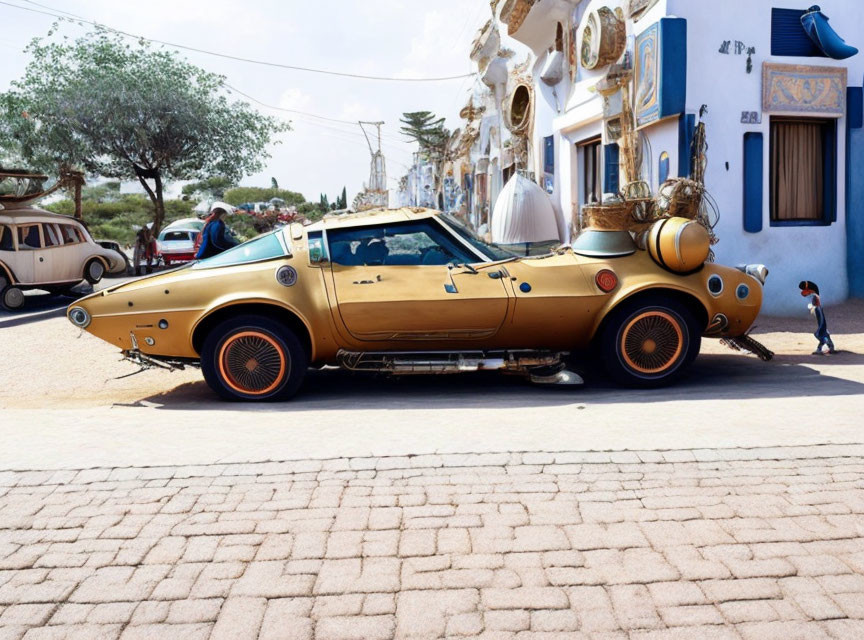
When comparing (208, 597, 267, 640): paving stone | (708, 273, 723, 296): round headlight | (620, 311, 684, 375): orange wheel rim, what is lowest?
(208, 597, 267, 640): paving stone

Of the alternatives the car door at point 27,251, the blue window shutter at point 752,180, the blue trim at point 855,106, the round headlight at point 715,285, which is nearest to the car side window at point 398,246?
the round headlight at point 715,285

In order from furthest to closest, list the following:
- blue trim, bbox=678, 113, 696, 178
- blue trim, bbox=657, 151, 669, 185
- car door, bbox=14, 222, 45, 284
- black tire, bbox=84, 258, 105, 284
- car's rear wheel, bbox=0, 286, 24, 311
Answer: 1. black tire, bbox=84, 258, 105, 284
2. car door, bbox=14, 222, 45, 284
3. car's rear wheel, bbox=0, 286, 24, 311
4. blue trim, bbox=657, 151, 669, 185
5. blue trim, bbox=678, 113, 696, 178

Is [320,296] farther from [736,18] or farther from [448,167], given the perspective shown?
[448,167]

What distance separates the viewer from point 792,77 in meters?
11.2

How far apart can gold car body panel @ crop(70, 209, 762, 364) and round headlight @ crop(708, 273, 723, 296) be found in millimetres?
54

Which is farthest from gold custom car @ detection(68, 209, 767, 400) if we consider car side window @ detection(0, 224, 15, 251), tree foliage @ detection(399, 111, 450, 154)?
tree foliage @ detection(399, 111, 450, 154)

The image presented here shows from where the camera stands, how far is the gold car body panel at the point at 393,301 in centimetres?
623

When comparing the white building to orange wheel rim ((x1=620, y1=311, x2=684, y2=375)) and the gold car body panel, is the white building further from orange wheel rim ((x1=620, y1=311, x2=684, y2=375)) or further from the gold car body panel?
the gold car body panel

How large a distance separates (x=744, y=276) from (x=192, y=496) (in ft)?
15.3

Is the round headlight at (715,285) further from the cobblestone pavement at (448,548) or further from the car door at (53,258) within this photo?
the car door at (53,258)

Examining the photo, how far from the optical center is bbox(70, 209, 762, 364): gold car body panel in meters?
6.23

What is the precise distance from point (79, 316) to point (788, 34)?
31.8ft

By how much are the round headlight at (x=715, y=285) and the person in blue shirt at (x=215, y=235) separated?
16.1ft

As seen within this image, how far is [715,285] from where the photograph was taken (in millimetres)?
6520
